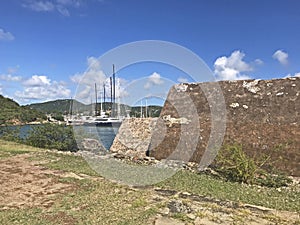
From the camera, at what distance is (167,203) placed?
5.64 meters

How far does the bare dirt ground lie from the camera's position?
4.83 meters

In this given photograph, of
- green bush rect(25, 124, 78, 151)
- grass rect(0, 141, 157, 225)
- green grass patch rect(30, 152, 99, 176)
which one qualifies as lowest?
grass rect(0, 141, 157, 225)

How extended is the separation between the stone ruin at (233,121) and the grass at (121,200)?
68.9 inches

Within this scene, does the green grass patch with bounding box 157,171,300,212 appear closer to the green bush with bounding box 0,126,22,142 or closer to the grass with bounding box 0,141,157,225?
the grass with bounding box 0,141,157,225

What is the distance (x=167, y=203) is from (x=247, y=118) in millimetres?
5471

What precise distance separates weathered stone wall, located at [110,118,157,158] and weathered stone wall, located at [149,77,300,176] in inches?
58.6

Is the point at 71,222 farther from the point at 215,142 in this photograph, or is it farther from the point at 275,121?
the point at 275,121

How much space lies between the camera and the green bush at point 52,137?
55.4 ft

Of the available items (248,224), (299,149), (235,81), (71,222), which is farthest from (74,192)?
(235,81)

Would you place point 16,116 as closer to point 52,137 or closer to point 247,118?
point 52,137

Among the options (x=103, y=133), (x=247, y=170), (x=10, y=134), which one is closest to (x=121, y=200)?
(x=247, y=170)

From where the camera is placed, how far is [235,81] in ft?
37.1

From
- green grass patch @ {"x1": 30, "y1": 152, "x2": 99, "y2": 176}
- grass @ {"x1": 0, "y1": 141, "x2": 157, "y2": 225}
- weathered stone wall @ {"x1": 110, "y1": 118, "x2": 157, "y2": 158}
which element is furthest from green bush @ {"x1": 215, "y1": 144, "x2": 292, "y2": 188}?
weathered stone wall @ {"x1": 110, "y1": 118, "x2": 157, "y2": 158}

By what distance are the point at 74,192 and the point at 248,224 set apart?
144 inches
